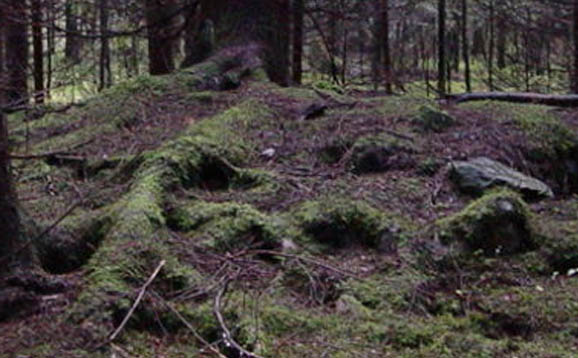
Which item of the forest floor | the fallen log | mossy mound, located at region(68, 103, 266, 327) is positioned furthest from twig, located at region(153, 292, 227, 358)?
the fallen log

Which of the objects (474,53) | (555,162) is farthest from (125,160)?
(474,53)

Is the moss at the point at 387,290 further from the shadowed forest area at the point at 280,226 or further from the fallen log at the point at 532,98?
the fallen log at the point at 532,98

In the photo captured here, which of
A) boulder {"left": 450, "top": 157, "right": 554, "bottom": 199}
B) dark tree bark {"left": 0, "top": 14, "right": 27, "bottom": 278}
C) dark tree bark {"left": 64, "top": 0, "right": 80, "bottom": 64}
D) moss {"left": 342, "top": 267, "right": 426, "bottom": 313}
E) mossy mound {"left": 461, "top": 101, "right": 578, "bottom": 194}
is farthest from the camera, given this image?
mossy mound {"left": 461, "top": 101, "right": 578, "bottom": 194}

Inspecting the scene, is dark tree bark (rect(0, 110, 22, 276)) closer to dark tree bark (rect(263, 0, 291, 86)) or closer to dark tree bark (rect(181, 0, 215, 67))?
dark tree bark (rect(181, 0, 215, 67))

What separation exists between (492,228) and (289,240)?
1534mm

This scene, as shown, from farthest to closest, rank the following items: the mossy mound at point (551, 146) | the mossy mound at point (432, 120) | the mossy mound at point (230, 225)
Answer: the mossy mound at point (432, 120) < the mossy mound at point (551, 146) < the mossy mound at point (230, 225)

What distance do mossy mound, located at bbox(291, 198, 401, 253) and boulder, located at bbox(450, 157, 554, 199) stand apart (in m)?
1.12

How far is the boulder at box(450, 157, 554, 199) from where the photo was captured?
5.75 metres

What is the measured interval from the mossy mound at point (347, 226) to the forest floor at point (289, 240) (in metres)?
0.01

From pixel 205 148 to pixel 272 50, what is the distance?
4373mm

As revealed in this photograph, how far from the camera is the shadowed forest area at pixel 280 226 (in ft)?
11.6

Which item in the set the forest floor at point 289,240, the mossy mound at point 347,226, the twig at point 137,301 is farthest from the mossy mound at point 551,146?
the twig at point 137,301

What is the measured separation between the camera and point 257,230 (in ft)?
15.6

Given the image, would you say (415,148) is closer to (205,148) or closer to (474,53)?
(205,148)
